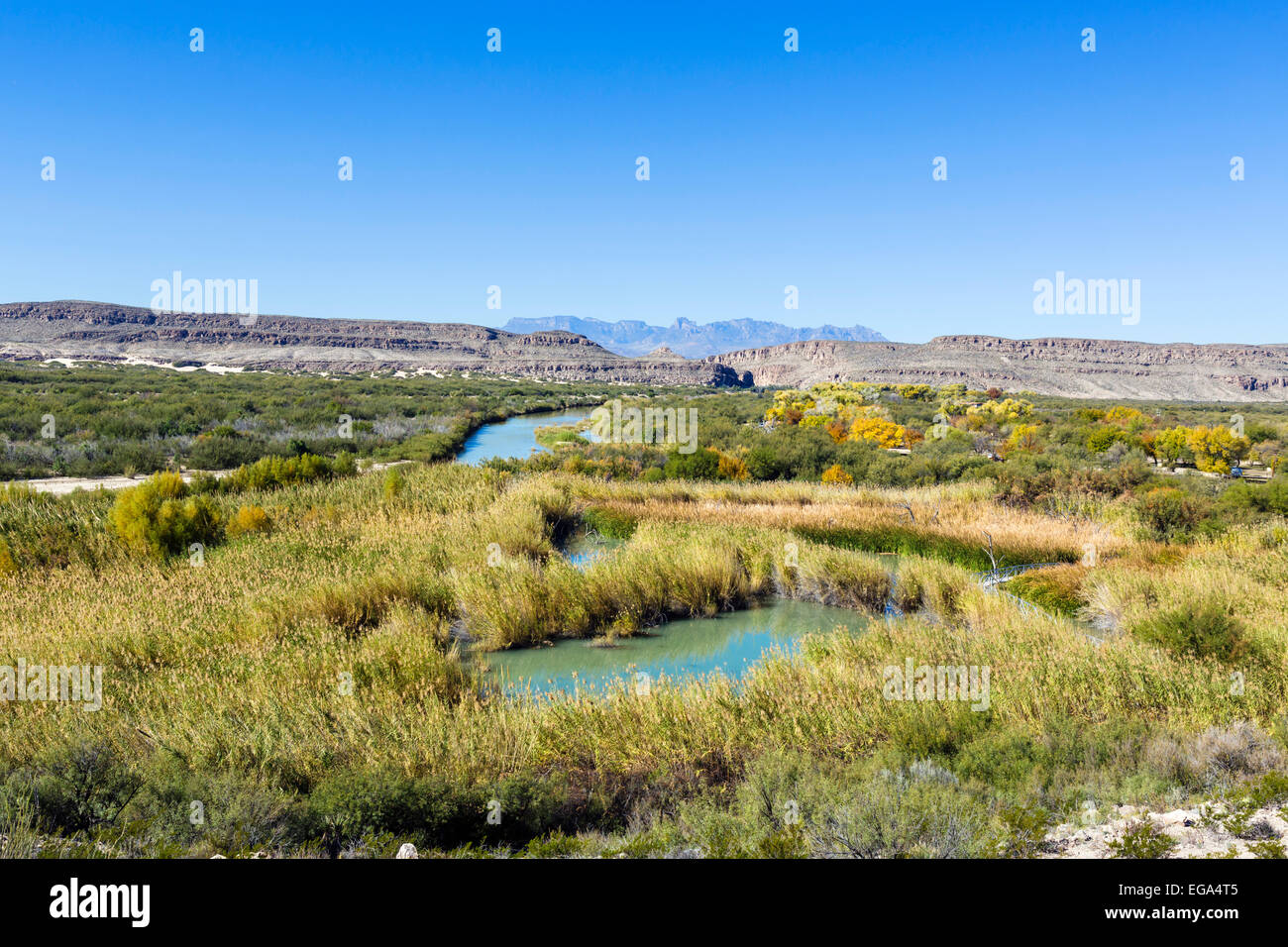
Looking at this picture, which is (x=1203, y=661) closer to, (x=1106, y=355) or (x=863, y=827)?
(x=863, y=827)

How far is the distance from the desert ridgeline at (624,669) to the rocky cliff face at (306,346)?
90.2m

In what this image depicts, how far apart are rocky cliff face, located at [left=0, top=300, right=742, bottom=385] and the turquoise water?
191 ft

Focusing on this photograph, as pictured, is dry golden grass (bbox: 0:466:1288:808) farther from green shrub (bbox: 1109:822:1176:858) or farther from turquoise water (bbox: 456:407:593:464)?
turquoise water (bbox: 456:407:593:464)

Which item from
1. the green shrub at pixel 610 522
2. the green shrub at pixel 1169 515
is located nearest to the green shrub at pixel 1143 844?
the green shrub at pixel 610 522

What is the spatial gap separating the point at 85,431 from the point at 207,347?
93.1 meters

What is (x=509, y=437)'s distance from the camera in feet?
125

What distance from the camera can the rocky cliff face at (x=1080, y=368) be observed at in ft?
279

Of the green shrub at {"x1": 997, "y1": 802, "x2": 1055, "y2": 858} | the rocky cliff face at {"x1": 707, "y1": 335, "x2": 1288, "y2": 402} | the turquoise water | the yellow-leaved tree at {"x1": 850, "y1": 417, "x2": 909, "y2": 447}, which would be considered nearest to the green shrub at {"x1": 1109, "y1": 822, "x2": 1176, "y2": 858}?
the green shrub at {"x1": 997, "y1": 802, "x2": 1055, "y2": 858}

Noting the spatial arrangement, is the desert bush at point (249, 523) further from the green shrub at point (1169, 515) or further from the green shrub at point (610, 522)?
the green shrub at point (1169, 515)

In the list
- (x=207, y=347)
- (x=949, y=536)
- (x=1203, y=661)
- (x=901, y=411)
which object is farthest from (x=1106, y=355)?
(x=207, y=347)

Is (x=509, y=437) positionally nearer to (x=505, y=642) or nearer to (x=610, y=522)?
(x=610, y=522)

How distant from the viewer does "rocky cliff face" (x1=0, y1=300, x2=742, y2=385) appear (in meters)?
94.6

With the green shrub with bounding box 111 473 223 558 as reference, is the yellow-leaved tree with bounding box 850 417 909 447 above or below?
above

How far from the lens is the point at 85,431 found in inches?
944
